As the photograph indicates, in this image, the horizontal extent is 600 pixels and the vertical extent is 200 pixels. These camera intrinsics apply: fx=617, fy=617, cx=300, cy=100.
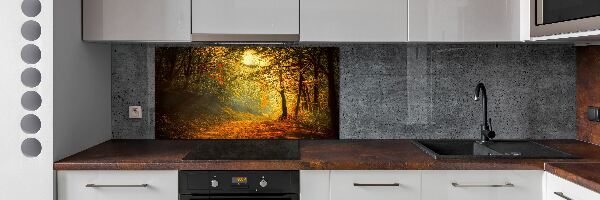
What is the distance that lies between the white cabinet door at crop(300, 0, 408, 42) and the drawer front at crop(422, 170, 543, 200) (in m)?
0.72

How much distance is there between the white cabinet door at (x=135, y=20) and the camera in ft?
9.10

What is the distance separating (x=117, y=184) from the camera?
2498 millimetres

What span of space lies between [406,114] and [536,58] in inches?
28.9

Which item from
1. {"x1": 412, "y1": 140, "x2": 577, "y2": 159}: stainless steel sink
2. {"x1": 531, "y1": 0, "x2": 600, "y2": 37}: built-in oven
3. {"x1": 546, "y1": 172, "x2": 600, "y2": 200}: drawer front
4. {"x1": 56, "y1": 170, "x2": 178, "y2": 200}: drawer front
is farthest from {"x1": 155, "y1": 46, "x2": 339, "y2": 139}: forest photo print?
{"x1": 546, "y1": 172, "x2": 600, "y2": 200}: drawer front

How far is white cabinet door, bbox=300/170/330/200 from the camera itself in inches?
98.4

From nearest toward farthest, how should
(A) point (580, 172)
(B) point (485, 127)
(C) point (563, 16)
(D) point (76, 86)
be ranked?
1. (A) point (580, 172)
2. (C) point (563, 16)
3. (D) point (76, 86)
4. (B) point (485, 127)

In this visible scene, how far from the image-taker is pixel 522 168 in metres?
2.47

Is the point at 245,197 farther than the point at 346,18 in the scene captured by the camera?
No
